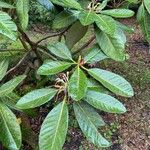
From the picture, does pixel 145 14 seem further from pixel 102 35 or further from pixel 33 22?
pixel 33 22

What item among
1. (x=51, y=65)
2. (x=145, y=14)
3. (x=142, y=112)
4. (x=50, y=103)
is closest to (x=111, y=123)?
(x=142, y=112)

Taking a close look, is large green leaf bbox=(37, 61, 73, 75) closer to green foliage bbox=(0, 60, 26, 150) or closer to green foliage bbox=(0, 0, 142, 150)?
green foliage bbox=(0, 0, 142, 150)

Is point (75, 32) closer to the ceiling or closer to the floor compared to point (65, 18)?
→ closer to the floor

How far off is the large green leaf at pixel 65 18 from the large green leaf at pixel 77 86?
34 centimetres

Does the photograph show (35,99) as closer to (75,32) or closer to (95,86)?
(95,86)

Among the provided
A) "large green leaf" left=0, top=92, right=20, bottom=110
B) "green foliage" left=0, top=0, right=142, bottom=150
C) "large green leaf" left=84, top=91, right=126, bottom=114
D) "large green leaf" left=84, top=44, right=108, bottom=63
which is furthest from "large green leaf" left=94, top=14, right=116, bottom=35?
"large green leaf" left=0, top=92, right=20, bottom=110

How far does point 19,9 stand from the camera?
162 centimetres

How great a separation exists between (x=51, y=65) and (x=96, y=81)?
204mm

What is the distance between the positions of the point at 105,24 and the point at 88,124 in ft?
1.31

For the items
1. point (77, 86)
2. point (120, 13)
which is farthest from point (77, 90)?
point (120, 13)

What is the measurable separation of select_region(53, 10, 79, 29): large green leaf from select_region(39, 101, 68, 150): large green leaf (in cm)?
44

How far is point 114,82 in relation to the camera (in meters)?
1.52

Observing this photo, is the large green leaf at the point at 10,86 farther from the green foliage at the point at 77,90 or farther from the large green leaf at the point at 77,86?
the large green leaf at the point at 77,86

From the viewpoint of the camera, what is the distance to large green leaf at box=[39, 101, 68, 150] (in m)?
1.41
